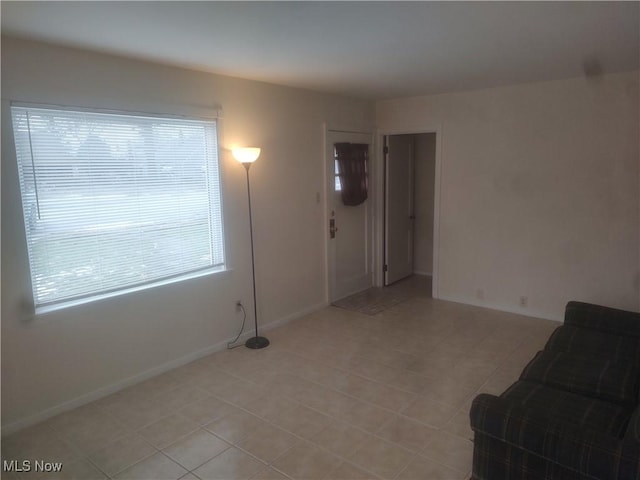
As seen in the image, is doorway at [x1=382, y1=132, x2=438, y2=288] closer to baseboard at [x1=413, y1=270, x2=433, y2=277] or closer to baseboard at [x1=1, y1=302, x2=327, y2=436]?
baseboard at [x1=413, y1=270, x2=433, y2=277]

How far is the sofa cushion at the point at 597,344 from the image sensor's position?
273 cm

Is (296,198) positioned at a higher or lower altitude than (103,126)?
lower

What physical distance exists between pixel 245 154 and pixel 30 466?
252cm

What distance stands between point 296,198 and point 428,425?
258 centimetres

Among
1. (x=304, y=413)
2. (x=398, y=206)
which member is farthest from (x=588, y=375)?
(x=398, y=206)

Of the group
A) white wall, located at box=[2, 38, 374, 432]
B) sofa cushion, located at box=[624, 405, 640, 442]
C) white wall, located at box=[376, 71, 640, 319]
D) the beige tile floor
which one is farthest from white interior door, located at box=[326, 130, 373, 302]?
sofa cushion, located at box=[624, 405, 640, 442]

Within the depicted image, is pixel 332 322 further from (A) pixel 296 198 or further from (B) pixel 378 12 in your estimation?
(B) pixel 378 12

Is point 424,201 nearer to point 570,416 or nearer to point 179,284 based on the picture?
point 179,284

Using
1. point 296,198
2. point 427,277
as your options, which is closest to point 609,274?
point 427,277

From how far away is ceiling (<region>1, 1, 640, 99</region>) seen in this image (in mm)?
2170

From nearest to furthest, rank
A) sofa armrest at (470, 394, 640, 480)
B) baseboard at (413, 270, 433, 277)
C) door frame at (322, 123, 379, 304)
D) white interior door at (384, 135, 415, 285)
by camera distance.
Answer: sofa armrest at (470, 394, 640, 480)
door frame at (322, 123, 379, 304)
white interior door at (384, 135, 415, 285)
baseboard at (413, 270, 433, 277)

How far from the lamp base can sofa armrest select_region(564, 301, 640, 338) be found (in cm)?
249

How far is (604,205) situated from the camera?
4020 mm

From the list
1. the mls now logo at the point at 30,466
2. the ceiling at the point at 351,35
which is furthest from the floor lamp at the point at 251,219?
the mls now logo at the point at 30,466
